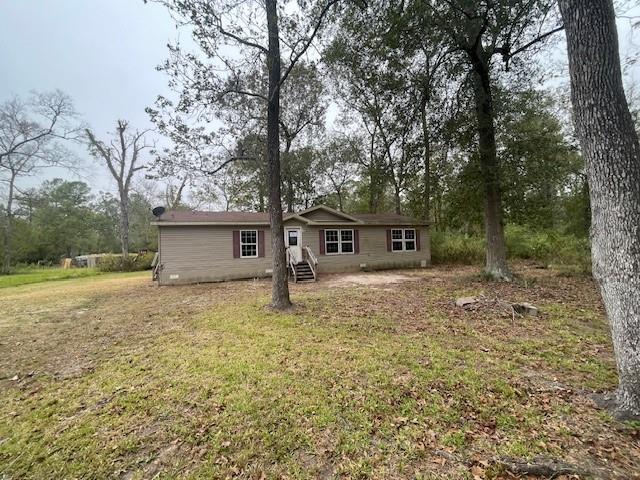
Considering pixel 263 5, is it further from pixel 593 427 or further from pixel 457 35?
pixel 593 427

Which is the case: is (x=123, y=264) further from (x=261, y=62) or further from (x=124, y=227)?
(x=261, y=62)

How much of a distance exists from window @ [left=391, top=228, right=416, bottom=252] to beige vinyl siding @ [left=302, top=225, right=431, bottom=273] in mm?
254

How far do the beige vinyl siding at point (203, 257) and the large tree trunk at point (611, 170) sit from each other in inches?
469

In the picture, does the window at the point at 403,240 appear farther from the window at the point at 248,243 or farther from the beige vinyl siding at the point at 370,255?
the window at the point at 248,243

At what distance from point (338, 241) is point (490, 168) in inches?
307

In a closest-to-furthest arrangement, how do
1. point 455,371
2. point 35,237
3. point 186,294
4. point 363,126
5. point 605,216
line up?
point 605,216, point 455,371, point 186,294, point 363,126, point 35,237

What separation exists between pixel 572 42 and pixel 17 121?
29.1 m

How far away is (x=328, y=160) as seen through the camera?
74.5ft

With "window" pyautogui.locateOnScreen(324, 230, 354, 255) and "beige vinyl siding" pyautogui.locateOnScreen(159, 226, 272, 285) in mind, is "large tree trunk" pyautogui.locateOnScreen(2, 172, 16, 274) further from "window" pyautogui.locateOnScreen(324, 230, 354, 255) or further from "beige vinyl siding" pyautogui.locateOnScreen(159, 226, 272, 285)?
"window" pyautogui.locateOnScreen(324, 230, 354, 255)

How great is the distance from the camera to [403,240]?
1647 centimetres

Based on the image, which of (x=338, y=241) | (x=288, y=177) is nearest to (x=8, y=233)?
(x=288, y=177)

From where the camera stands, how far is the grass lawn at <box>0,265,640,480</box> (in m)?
2.30

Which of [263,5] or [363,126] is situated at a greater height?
[363,126]

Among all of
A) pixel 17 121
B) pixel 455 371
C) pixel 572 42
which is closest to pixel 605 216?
pixel 572 42
